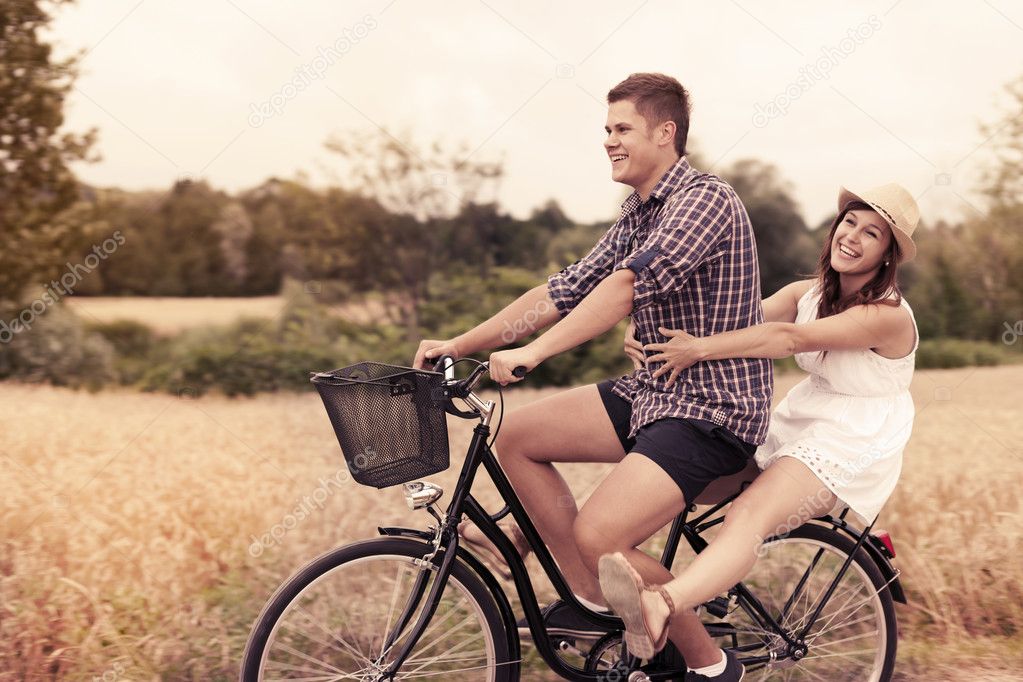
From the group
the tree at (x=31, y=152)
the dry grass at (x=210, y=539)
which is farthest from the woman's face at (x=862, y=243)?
the tree at (x=31, y=152)

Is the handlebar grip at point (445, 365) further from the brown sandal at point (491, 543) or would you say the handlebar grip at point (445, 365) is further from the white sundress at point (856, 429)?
the white sundress at point (856, 429)

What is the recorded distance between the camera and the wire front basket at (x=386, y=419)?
2.31 metres

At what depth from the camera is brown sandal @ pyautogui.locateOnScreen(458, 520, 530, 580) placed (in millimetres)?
2678

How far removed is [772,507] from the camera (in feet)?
8.68

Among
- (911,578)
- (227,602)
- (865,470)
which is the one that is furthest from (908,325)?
(227,602)

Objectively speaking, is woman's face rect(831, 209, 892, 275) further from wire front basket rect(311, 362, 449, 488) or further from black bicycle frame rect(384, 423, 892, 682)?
wire front basket rect(311, 362, 449, 488)

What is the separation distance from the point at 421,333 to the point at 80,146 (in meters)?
3.70

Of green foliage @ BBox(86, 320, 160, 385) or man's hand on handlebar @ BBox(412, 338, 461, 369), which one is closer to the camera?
man's hand on handlebar @ BBox(412, 338, 461, 369)

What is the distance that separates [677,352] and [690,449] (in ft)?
0.86

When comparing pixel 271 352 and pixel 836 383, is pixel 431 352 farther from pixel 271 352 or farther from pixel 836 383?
pixel 271 352

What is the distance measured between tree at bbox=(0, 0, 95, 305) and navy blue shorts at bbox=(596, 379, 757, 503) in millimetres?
8037

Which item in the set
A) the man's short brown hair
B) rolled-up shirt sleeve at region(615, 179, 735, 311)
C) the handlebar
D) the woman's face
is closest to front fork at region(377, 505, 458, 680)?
the handlebar

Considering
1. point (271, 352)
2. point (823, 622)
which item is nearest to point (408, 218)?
point (271, 352)

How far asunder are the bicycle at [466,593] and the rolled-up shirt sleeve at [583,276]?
46cm
